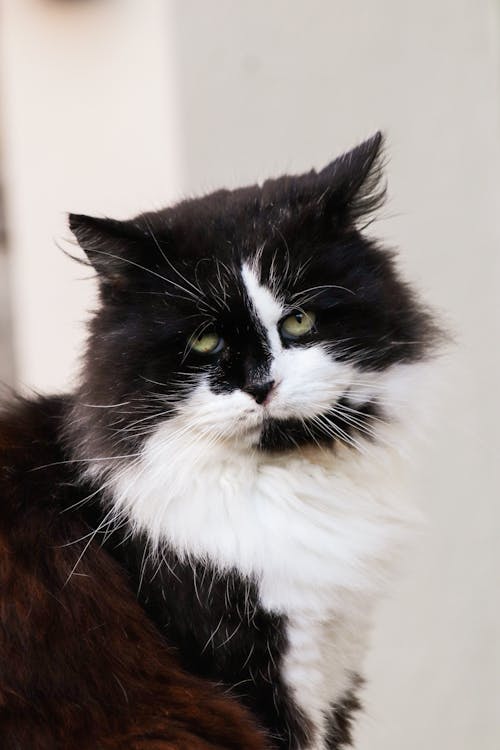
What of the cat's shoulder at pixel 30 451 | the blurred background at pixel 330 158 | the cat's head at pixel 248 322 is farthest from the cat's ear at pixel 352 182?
the blurred background at pixel 330 158

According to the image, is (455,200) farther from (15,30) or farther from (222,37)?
(15,30)

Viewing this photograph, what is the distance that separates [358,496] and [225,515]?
0.21m

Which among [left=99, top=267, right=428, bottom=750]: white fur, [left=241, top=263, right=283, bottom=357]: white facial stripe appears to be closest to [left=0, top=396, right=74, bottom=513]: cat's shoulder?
[left=99, top=267, right=428, bottom=750]: white fur

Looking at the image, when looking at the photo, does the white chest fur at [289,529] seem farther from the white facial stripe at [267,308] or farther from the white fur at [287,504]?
the white facial stripe at [267,308]

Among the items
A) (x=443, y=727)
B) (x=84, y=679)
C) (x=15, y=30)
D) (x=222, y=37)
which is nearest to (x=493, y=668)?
(x=443, y=727)

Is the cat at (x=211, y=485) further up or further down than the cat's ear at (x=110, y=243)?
further down

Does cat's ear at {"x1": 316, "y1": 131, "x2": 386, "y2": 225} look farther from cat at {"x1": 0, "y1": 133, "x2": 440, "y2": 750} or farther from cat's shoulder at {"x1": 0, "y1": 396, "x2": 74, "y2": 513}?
cat's shoulder at {"x1": 0, "y1": 396, "x2": 74, "y2": 513}

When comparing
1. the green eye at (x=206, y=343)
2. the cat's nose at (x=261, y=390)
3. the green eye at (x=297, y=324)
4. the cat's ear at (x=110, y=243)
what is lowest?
the cat's nose at (x=261, y=390)

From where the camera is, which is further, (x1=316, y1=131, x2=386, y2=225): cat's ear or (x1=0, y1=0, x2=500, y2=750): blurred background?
(x1=0, y1=0, x2=500, y2=750): blurred background

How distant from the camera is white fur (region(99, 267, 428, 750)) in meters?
1.17

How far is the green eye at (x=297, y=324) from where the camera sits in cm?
120

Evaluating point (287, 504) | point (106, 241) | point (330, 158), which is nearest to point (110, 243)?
point (106, 241)

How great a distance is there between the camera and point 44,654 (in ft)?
3.68

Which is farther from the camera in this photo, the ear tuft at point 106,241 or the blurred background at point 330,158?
the blurred background at point 330,158
